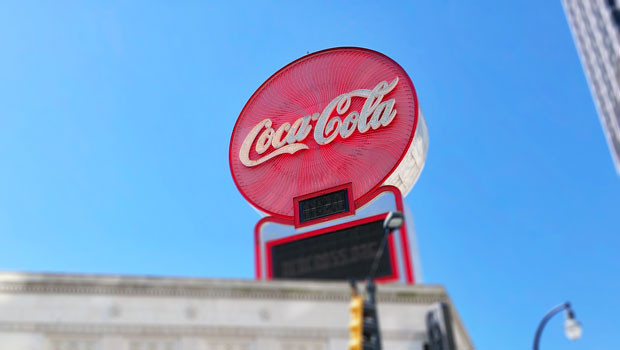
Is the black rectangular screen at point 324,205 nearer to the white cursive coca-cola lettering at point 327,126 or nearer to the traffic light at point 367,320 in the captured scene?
the white cursive coca-cola lettering at point 327,126

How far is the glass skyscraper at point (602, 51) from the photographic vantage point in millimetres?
56325

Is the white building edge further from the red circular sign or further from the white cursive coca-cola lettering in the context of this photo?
the white cursive coca-cola lettering

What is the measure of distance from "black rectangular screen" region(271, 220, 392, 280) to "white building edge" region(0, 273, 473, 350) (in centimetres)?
664

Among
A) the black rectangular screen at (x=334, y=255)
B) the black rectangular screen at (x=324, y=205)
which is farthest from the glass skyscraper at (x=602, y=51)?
the black rectangular screen at (x=334, y=255)

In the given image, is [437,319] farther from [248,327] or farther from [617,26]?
[617,26]

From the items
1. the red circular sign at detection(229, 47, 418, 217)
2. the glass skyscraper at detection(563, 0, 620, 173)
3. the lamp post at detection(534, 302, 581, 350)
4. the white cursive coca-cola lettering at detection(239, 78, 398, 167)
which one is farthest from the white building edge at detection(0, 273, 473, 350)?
the glass skyscraper at detection(563, 0, 620, 173)

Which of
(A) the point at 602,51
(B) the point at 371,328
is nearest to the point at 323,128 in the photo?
(B) the point at 371,328

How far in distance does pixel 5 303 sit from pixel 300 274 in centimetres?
1208

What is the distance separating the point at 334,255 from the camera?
3069 centimetres

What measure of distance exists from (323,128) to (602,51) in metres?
34.2

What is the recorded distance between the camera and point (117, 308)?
2183cm

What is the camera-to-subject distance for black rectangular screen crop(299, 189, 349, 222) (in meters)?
32.8

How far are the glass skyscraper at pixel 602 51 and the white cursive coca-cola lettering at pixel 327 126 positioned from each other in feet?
90.5

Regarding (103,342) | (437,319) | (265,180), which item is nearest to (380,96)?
(265,180)
